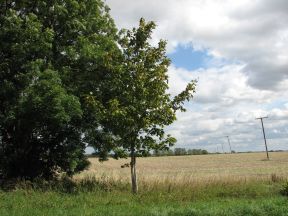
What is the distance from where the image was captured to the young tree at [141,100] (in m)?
18.5

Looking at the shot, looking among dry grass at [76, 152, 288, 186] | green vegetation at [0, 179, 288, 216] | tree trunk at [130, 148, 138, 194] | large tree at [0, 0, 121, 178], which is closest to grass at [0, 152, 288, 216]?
green vegetation at [0, 179, 288, 216]

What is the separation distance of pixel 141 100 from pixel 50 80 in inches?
151

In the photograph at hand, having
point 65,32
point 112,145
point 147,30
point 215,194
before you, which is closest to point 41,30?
point 65,32

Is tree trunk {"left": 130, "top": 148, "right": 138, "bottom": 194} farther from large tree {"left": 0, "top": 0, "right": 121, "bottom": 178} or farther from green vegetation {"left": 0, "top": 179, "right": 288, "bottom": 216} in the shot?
large tree {"left": 0, "top": 0, "right": 121, "bottom": 178}

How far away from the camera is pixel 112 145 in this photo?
19.4 metres

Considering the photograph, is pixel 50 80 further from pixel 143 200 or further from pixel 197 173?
pixel 197 173

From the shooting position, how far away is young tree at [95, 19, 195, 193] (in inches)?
730

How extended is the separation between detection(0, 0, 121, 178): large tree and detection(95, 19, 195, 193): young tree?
2.85 ft

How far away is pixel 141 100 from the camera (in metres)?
18.8

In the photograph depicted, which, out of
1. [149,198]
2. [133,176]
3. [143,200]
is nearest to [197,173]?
[133,176]

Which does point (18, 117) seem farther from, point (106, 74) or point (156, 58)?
point (156, 58)

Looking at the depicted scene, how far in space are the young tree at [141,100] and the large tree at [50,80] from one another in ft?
2.85

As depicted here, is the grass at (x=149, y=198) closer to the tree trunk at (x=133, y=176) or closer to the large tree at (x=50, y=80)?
the tree trunk at (x=133, y=176)

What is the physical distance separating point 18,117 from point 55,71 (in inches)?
106
